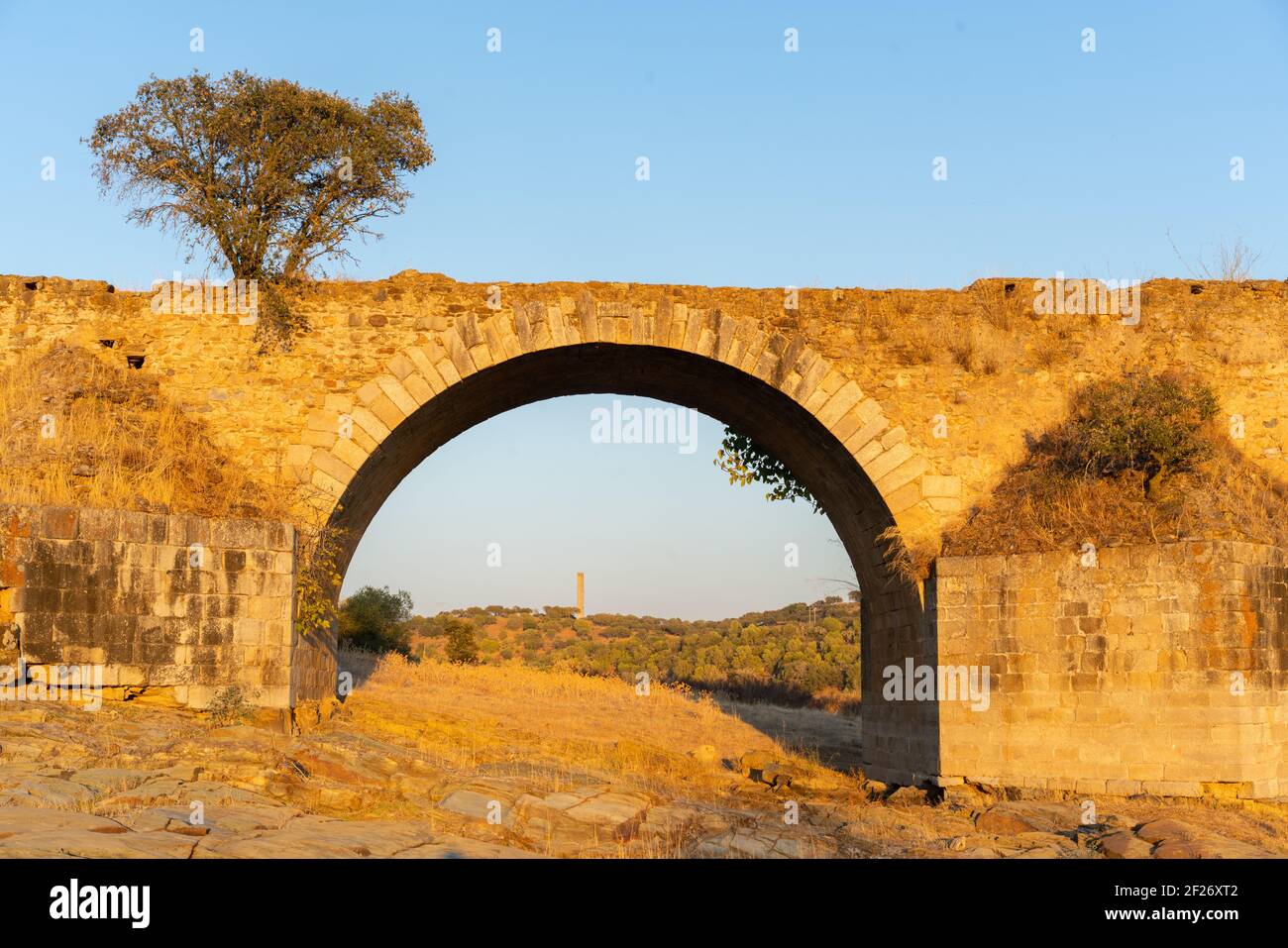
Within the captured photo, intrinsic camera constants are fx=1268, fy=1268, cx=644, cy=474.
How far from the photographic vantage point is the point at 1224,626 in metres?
12.9

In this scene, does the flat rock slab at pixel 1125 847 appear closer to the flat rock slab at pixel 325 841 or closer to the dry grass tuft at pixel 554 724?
the dry grass tuft at pixel 554 724

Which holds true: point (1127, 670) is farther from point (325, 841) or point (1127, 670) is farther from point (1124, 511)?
point (325, 841)

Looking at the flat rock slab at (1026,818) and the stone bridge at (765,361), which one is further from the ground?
the stone bridge at (765,361)

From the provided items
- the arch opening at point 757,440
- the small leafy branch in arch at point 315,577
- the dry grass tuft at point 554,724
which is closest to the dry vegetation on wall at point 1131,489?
the arch opening at point 757,440

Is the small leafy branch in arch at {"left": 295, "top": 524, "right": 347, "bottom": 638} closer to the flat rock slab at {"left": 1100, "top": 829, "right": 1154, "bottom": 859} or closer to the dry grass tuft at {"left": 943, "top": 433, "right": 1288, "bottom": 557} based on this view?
the dry grass tuft at {"left": 943, "top": 433, "right": 1288, "bottom": 557}

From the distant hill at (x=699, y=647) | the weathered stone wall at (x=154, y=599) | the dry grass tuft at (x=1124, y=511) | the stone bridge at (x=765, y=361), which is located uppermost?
the stone bridge at (x=765, y=361)

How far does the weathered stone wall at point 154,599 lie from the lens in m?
12.1

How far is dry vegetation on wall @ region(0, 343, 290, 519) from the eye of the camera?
516 inches

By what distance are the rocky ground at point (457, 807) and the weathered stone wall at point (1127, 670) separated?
437 millimetres

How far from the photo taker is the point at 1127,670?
13.2m

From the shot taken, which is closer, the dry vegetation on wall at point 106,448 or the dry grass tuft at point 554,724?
the dry vegetation on wall at point 106,448


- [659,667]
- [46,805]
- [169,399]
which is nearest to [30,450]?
[169,399]
